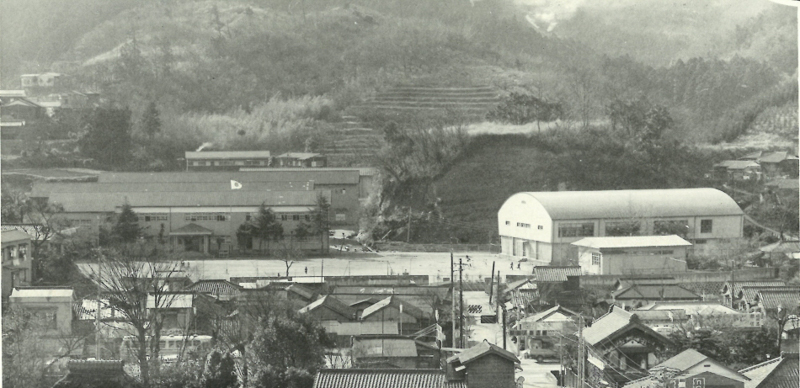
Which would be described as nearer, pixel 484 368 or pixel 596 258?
pixel 484 368

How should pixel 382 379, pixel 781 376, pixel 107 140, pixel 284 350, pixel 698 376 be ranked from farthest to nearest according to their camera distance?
pixel 107 140 → pixel 284 350 → pixel 698 376 → pixel 781 376 → pixel 382 379

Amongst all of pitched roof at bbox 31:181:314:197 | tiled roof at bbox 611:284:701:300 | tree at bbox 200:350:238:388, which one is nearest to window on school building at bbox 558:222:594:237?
tiled roof at bbox 611:284:701:300

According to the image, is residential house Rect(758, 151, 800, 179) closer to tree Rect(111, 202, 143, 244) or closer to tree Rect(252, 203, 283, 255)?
tree Rect(252, 203, 283, 255)

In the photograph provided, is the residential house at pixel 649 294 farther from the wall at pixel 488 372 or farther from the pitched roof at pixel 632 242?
the wall at pixel 488 372

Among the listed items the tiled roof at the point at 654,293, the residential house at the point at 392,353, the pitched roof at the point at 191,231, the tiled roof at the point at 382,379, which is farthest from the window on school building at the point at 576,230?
the tiled roof at the point at 382,379

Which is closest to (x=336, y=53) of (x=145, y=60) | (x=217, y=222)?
(x=145, y=60)

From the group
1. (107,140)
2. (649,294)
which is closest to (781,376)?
(649,294)

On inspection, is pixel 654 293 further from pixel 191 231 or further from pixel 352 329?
pixel 191 231

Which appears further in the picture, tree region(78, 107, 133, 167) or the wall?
tree region(78, 107, 133, 167)
